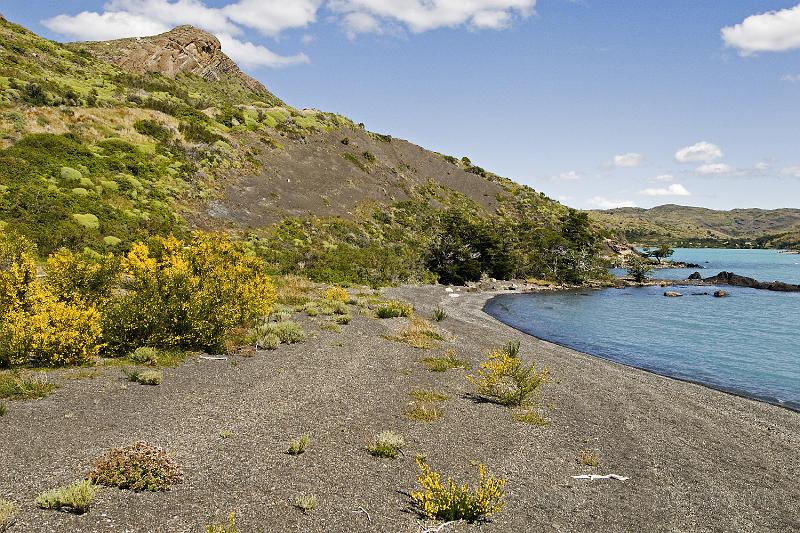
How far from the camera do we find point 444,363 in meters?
19.4

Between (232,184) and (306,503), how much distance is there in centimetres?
5284

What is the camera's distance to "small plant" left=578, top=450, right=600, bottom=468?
11.6 metres

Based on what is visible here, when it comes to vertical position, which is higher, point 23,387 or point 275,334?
point 23,387

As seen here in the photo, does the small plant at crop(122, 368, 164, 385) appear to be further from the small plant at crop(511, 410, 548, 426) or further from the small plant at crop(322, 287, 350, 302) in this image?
the small plant at crop(322, 287, 350, 302)

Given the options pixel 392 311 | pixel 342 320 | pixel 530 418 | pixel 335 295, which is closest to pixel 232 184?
pixel 335 295

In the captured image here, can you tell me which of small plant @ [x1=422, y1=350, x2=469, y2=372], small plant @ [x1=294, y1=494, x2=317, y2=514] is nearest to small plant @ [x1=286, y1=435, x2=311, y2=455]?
small plant @ [x1=294, y1=494, x2=317, y2=514]

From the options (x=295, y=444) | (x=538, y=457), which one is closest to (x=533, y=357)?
(x=538, y=457)

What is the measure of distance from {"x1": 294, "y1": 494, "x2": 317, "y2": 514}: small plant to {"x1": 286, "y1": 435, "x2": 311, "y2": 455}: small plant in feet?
6.69

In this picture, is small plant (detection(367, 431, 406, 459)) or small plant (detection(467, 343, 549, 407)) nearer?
small plant (detection(367, 431, 406, 459))

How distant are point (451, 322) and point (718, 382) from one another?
615 inches

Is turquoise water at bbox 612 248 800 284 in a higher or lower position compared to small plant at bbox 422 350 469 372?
lower

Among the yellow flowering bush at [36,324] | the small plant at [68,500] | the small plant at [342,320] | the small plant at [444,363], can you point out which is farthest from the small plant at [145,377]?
the small plant at [342,320]

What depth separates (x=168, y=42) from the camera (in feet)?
364

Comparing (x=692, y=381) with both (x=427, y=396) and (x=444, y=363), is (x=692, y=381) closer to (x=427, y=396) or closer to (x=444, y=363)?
(x=444, y=363)
